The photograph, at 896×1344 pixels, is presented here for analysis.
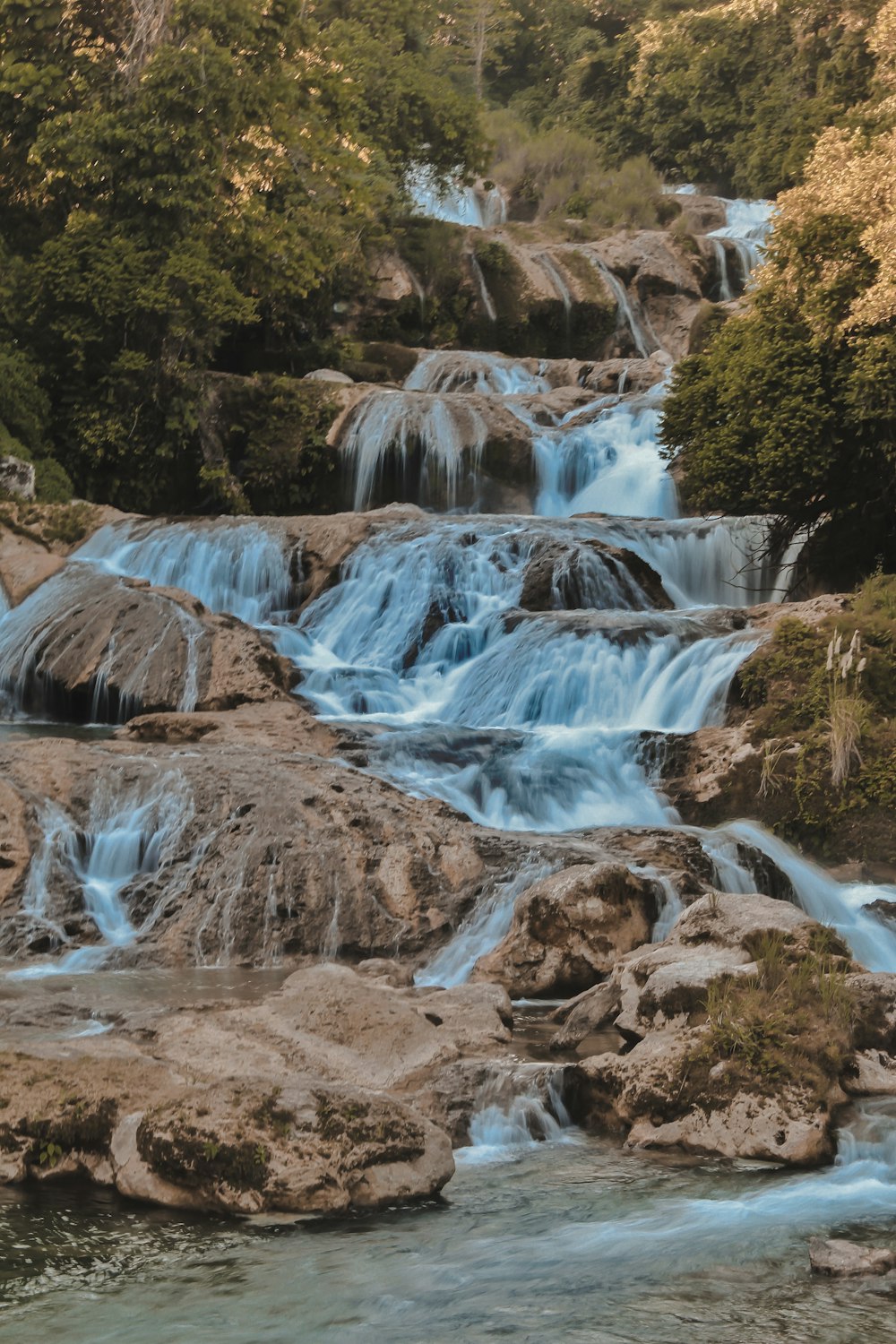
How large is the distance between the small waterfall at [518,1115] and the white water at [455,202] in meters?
29.1

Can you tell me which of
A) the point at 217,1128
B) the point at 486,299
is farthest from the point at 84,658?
the point at 486,299

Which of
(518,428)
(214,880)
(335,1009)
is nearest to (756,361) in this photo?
(518,428)

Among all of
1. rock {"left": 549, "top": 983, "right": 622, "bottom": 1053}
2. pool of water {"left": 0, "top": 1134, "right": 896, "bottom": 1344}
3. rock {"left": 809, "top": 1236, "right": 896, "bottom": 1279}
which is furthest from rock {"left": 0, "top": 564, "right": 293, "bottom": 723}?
rock {"left": 809, "top": 1236, "right": 896, "bottom": 1279}

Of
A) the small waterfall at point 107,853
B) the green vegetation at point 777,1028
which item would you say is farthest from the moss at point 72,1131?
the small waterfall at point 107,853

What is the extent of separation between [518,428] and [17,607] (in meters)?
8.96

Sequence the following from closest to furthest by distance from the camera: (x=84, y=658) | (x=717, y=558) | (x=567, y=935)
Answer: (x=567, y=935) → (x=84, y=658) → (x=717, y=558)

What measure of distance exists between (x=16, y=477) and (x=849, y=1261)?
18.4 meters

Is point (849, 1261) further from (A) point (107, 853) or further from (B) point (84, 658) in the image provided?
(B) point (84, 658)

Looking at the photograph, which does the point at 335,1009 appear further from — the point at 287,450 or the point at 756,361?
the point at 287,450

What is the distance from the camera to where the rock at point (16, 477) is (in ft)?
70.7

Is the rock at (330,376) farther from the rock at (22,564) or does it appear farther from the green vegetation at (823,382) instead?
the green vegetation at (823,382)

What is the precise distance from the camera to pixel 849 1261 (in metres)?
5.53

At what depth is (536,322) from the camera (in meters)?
33.5

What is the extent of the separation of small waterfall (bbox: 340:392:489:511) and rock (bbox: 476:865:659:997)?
13845mm
